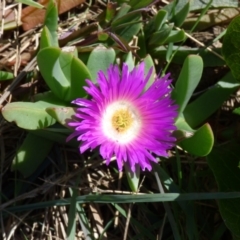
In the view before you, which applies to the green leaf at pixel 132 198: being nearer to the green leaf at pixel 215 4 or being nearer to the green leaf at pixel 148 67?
the green leaf at pixel 148 67

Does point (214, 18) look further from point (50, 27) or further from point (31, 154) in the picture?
point (31, 154)

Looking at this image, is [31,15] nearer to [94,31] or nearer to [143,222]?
[94,31]

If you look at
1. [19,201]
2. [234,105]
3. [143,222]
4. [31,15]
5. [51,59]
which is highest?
[31,15]

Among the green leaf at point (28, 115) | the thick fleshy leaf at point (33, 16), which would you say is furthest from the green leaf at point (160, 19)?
the green leaf at point (28, 115)

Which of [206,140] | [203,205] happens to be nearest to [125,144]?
[206,140]

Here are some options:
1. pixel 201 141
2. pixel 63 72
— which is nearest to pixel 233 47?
pixel 201 141

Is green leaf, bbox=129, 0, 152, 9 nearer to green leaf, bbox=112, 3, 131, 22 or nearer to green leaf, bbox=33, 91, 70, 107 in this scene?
green leaf, bbox=112, 3, 131, 22

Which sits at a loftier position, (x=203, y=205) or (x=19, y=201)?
(x=19, y=201)
